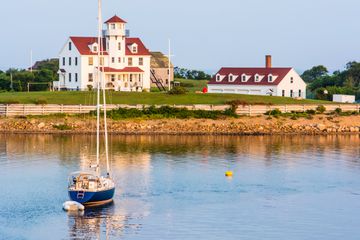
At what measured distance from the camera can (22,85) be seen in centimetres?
12719

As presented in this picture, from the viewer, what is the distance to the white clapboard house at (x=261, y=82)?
11994 cm

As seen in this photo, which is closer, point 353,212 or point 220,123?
point 353,212

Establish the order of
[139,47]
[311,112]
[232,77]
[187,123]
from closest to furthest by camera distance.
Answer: [187,123]
[311,112]
[139,47]
[232,77]

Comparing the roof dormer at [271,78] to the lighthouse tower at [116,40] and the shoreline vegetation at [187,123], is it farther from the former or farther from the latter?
the lighthouse tower at [116,40]

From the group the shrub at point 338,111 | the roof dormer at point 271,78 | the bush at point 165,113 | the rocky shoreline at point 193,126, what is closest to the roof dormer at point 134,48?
the roof dormer at point 271,78

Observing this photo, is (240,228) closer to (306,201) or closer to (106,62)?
(306,201)

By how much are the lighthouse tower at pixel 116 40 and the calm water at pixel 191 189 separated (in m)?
29.0

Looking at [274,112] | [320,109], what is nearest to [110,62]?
[274,112]

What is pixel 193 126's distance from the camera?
98.1 metres

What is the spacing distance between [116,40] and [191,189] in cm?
Answer: 5908

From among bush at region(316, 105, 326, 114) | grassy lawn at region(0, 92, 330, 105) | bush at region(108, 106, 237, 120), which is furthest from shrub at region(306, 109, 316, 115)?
bush at region(108, 106, 237, 120)

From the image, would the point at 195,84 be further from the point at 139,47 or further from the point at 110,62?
the point at 110,62

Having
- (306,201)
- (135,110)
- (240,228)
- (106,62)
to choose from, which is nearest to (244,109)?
(135,110)

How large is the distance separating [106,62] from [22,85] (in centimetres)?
1561
